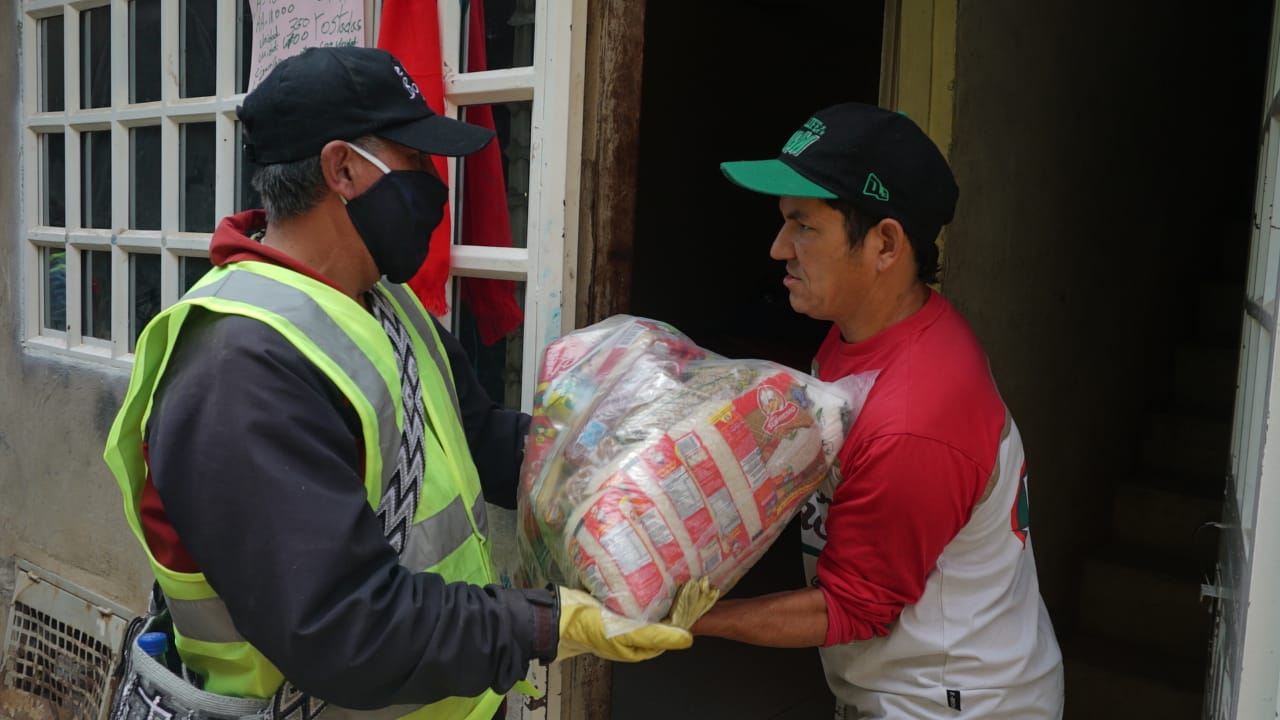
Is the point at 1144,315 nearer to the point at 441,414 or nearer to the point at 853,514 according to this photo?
the point at 853,514

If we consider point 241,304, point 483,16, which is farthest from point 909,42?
point 241,304

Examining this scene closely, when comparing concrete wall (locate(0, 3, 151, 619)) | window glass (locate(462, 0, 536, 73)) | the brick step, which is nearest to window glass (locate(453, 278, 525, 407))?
window glass (locate(462, 0, 536, 73))

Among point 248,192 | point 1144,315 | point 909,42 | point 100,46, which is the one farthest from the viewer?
point 1144,315

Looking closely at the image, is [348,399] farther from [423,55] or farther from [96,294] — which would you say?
[96,294]

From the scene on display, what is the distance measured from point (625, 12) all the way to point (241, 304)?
1134 mm

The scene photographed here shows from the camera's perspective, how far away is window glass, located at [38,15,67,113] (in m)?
3.64

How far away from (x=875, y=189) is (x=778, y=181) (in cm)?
15

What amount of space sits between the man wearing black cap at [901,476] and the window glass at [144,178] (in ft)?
7.49

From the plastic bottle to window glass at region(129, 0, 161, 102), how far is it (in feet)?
7.27

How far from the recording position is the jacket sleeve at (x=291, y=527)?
1.31 meters

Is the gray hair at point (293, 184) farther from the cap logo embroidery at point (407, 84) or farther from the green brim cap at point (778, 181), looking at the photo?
the green brim cap at point (778, 181)

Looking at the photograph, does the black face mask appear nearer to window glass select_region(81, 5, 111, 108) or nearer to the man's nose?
the man's nose

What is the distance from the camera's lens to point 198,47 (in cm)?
309

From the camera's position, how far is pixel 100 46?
3480 mm
